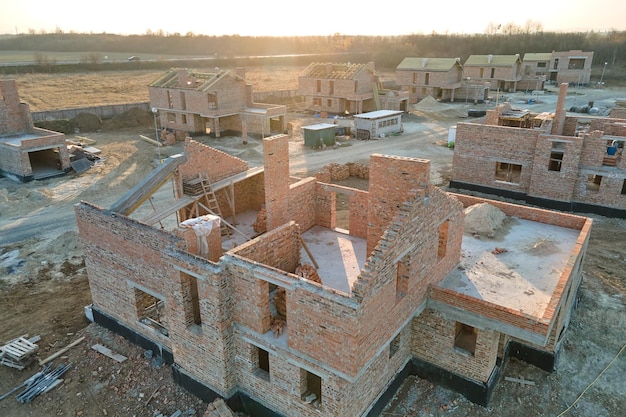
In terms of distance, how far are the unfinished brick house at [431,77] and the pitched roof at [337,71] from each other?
42.7 feet

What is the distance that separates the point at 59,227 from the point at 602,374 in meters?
24.4

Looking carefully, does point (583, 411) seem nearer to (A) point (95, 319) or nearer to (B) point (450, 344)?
(B) point (450, 344)

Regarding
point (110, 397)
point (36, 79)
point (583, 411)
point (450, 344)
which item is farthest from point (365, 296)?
point (36, 79)

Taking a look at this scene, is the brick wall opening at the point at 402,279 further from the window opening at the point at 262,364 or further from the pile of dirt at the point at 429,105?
the pile of dirt at the point at 429,105

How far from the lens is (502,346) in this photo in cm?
1339

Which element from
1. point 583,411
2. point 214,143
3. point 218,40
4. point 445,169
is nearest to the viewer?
point 583,411

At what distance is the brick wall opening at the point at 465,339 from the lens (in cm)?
1279

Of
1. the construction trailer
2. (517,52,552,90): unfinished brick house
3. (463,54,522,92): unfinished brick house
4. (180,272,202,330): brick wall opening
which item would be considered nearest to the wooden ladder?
(180,272,202,330): brick wall opening

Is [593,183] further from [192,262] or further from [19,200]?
[19,200]

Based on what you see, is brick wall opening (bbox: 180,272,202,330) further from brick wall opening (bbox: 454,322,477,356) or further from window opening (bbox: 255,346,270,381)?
brick wall opening (bbox: 454,322,477,356)

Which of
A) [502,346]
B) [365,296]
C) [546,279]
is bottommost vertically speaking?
[502,346]

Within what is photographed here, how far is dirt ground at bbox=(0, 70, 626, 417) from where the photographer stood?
12352 millimetres

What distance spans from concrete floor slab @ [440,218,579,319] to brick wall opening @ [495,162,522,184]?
38.3 ft

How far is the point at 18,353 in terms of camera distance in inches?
548
